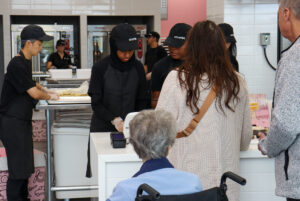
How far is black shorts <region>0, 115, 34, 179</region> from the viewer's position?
434cm

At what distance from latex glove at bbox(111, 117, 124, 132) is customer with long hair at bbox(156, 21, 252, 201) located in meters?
0.90

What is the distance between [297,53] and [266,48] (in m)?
4.21

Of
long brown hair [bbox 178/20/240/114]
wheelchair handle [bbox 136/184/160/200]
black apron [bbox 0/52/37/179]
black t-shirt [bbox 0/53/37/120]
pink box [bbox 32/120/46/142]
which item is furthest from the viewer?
pink box [bbox 32/120/46/142]

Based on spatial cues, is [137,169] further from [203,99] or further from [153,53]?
[153,53]

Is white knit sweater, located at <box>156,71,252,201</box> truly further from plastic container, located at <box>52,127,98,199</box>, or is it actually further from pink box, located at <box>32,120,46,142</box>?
pink box, located at <box>32,120,46,142</box>

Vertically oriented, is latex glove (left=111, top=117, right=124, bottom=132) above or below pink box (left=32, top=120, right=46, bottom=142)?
above

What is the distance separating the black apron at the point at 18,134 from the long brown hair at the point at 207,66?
2198mm

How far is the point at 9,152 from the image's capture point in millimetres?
4391

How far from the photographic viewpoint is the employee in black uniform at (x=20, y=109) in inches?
167

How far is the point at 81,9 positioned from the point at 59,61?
49.0 inches

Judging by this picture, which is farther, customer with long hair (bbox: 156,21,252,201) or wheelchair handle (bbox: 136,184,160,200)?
customer with long hair (bbox: 156,21,252,201)

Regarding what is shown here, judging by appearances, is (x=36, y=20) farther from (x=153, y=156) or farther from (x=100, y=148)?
(x=153, y=156)

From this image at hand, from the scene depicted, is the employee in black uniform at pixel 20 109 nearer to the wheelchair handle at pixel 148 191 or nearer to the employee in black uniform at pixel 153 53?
the wheelchair handle at pixel 148 191

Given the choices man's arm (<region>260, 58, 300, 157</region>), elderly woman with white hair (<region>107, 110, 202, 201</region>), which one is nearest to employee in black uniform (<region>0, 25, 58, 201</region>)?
elderly woman with white hair (<region>107, 110, 202, 201</region>)
